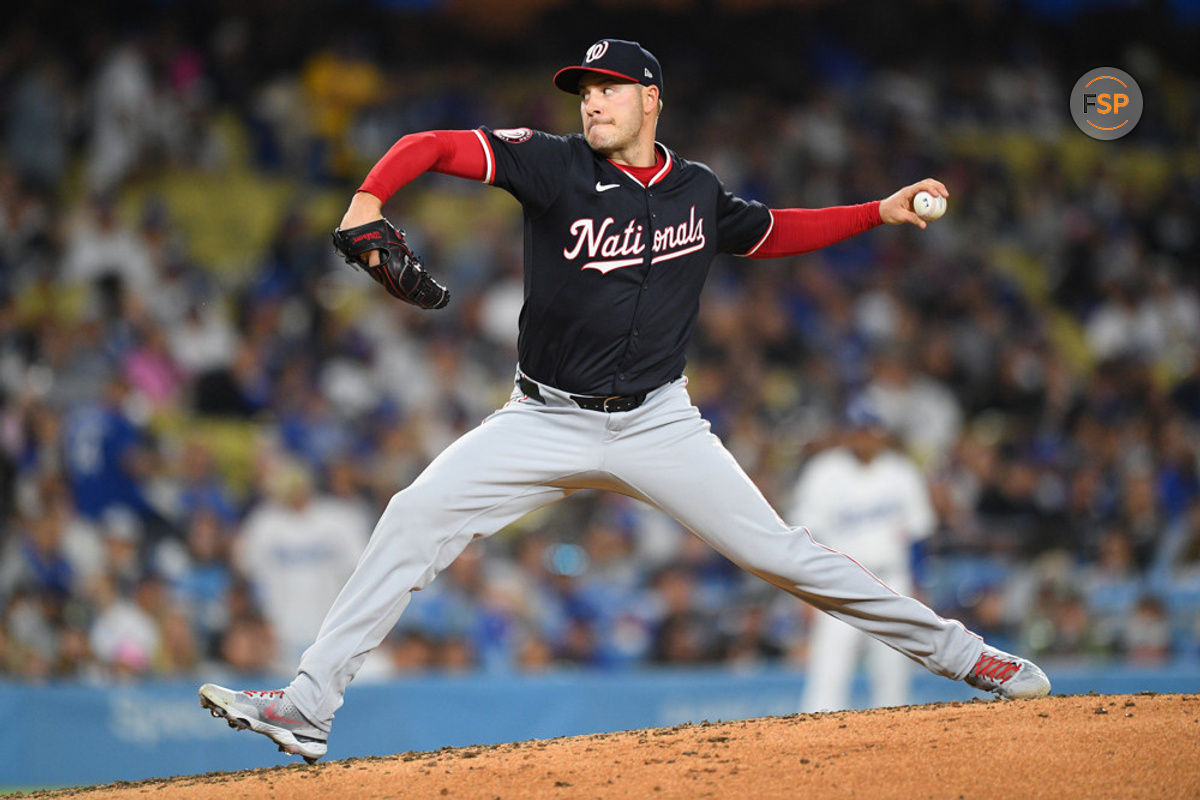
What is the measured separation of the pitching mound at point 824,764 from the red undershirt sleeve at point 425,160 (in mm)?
1792

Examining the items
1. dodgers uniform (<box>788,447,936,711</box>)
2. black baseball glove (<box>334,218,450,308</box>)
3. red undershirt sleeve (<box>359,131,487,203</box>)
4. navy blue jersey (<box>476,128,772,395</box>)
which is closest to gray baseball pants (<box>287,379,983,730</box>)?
navy blue jersey (<box>476,128,772,395</box>)

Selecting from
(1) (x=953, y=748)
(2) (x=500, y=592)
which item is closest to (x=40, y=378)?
(2) (x=500, y=592)

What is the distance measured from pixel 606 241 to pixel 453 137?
1.94 ft

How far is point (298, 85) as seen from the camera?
1273 centimetres

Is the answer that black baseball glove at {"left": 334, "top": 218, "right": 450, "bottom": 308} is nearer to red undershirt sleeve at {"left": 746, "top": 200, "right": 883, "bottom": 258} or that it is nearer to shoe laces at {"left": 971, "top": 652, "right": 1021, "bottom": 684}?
red undershirt sleeve at {"left": 746, "top": 200, "right": 883, "bottom": 258}

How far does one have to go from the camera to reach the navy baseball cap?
436 centimetres

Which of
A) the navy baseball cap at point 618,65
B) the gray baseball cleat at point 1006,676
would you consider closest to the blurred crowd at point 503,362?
the gray baseball cleat at point 1006,676

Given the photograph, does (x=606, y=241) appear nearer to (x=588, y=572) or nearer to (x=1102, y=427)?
(x=588, y=572)

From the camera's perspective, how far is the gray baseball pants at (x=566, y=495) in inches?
164

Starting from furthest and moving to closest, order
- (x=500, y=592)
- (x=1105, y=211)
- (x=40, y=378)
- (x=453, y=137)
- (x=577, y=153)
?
(x=1105, y=211)
(x=40, y=378)
(x=500, y=592)
(x=577, y=153)
(x=453, y=137)

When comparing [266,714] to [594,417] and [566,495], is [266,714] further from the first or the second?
[594,417]

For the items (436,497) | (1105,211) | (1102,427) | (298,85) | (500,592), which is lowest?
(436,497)
